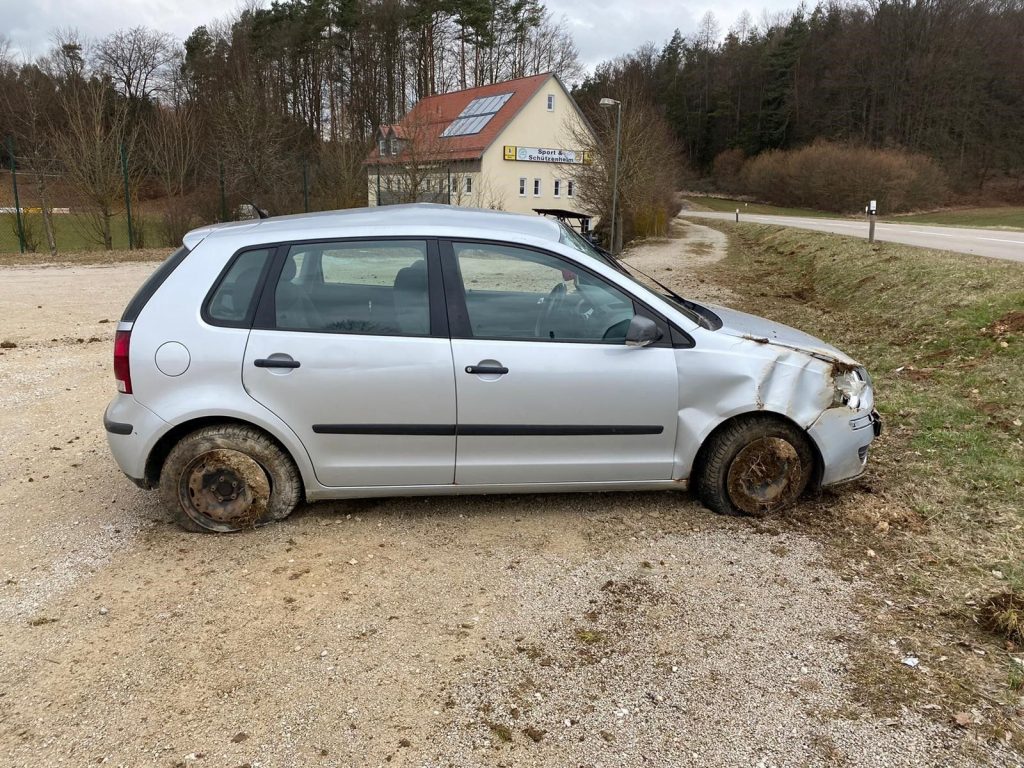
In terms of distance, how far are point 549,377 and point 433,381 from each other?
601 mm

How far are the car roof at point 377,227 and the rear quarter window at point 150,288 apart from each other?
117 millimetres

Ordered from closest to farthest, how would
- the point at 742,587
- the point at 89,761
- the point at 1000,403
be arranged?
the point at 89,761 < the point at 742,587 < the point at 1000,403

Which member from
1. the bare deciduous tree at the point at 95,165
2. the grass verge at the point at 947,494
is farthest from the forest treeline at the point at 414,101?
the grass verge at the point at 947,494

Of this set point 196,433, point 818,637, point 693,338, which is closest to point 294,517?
point 196,433

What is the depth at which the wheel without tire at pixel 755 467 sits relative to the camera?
4.12 meters

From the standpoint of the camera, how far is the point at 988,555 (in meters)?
3.74

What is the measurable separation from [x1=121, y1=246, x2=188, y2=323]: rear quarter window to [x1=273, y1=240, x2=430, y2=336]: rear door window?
592 mm

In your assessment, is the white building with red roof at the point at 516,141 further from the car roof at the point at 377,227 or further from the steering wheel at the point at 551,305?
the steering wheel at the point at 551,305

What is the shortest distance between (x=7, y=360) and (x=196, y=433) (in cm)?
586

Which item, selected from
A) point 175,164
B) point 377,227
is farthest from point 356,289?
point 175,164

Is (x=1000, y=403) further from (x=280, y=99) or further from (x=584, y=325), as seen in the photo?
(x=280, y=99)

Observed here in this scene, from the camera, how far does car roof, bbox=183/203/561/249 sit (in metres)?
4.03

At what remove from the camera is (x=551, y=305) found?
160 inches

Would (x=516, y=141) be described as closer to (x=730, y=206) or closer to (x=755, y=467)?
(x=730, y=206)
